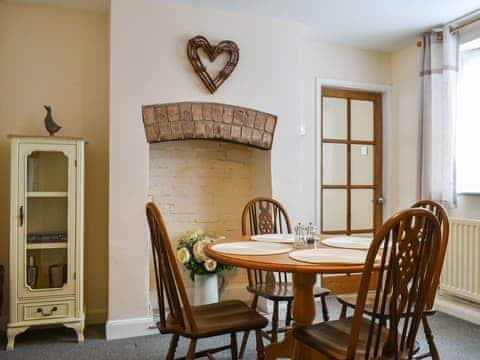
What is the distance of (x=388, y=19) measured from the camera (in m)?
3.25

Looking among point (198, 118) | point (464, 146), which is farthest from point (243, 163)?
point (464, 146)

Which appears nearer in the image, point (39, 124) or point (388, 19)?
point (39, 124)

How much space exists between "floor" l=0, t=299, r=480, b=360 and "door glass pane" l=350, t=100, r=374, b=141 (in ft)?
6.20

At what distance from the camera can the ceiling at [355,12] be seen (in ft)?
9.64

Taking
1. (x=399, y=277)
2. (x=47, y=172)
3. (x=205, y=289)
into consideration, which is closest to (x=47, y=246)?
(x=47, y=172)

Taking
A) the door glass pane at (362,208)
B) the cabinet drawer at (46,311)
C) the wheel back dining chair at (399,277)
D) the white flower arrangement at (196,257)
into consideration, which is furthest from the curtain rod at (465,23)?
the cabinet drawer at (46,311)

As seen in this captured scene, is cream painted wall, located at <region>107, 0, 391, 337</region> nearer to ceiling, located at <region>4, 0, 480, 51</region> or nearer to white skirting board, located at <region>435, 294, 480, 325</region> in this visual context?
ceiling, located at <region>4, 0, 480, 51</region>

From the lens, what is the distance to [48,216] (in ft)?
8.95

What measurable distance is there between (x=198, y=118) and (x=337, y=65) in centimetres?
166

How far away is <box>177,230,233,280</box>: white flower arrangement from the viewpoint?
9.74 ft

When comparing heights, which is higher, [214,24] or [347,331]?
[214,24]

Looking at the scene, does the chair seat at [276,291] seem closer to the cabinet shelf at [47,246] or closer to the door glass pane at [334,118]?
the cabinet shelf at [47,246]

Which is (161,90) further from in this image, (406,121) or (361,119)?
(406,121)

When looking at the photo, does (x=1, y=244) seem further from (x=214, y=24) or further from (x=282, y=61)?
(x=282, y=61)
